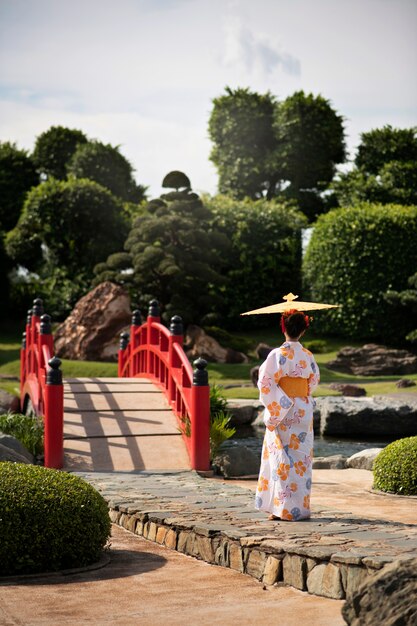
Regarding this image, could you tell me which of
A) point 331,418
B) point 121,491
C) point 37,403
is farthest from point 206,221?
point 121,491

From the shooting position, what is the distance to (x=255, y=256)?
98.3 feet

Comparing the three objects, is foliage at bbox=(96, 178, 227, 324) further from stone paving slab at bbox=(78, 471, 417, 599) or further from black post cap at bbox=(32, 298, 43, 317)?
stone paving slab at bbox=(78, 471, 417, 599)

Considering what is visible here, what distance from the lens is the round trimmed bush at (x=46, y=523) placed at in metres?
6.42

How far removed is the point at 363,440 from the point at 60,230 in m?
16.0

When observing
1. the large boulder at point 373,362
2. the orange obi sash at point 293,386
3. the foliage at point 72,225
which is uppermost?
the foliage at point 72,225

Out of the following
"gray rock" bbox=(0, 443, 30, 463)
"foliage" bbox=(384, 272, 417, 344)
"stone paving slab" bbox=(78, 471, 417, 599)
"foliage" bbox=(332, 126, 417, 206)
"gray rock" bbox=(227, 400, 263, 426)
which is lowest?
"stone paving slab" bbox=(78, 471, 417, 599)

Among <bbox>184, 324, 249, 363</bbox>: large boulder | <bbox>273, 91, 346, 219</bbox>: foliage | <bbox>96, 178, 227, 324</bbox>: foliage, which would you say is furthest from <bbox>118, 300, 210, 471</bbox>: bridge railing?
<bbox>273, 91, 346, 219</bbox>: foliage

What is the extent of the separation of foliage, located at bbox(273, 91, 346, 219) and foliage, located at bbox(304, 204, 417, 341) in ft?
26.8

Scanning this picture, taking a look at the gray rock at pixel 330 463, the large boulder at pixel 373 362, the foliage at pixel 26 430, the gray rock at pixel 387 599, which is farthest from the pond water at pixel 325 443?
the gray rock at pixel 387 599

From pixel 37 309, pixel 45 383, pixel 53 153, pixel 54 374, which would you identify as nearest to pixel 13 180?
pixel 53 153

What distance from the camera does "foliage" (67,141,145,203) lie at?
34.6 metres

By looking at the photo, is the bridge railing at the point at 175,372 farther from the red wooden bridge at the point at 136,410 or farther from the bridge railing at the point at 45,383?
the bridge railing at the point at 45,383

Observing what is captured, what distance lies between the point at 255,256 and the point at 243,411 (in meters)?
11.9

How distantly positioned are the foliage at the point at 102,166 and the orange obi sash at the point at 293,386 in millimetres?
26945
